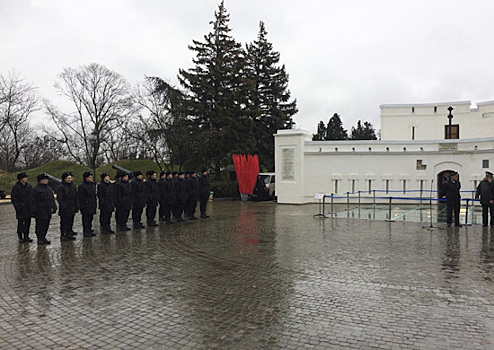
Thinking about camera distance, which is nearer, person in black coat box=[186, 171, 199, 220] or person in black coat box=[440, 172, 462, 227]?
person in black coat box=[440, 172, 462, 227]

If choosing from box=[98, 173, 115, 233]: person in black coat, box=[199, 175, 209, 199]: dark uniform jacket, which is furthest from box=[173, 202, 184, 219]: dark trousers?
box=[98, 173, 115, 233]: person in black coat

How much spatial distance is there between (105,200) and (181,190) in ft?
10.9

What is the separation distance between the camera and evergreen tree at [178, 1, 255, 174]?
29.0 meters

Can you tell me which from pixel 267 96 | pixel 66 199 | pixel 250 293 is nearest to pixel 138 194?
pixel 66 199

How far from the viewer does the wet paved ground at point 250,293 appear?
14.6 ft

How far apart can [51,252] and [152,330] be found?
5.84 meters

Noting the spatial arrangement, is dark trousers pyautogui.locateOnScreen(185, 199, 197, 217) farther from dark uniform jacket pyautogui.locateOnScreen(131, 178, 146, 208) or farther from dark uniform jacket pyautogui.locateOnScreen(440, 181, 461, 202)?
dark uniform jacket pyautogui.locateOnScreen(440, 181, 461, 202)

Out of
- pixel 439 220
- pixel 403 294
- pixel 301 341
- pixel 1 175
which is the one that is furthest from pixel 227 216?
pixel 1 175

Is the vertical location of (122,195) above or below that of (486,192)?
below

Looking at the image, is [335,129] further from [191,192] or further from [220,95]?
[191,192]

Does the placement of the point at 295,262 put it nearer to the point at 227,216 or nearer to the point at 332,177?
the point at 227,216

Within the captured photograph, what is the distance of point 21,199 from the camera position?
35.0 feet

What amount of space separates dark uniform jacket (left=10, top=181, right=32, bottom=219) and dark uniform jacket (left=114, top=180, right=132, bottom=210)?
2622 millimetres

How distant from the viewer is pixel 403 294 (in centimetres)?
590
